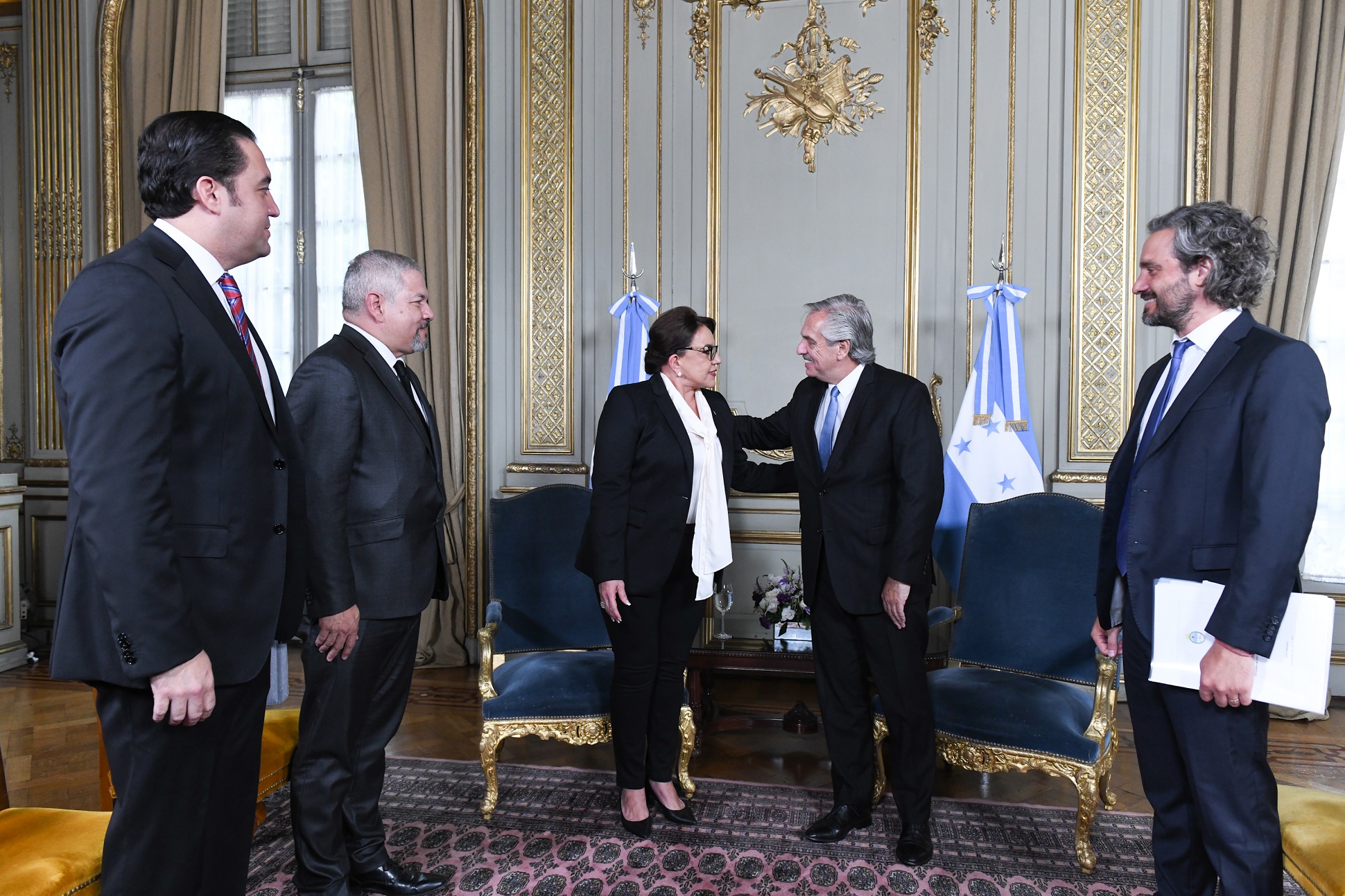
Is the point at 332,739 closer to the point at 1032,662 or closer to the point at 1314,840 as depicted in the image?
the point at 1314,840

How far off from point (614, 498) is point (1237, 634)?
5.42 feet

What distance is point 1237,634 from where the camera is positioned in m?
1.63

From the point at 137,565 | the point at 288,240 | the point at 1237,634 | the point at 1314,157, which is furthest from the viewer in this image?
the point at 288,240

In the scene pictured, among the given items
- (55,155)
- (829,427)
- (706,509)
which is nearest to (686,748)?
(706,509)

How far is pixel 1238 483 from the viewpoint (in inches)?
69.1

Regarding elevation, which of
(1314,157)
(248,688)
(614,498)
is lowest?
(248,688)

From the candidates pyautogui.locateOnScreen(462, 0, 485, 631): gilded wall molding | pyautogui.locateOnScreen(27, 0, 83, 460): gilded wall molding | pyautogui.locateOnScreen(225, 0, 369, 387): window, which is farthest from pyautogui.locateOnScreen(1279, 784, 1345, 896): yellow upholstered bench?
pyautogui.locateOnScreen(27, 0, 83, 460): gilded wall molding

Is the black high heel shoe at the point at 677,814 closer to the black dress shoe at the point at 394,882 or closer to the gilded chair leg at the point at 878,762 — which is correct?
the gilded chair leg at the point at 878,762

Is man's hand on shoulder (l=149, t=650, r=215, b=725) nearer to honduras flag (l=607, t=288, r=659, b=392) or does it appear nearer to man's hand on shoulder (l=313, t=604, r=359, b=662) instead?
→ man's hand on shoulder (l=313, t=604, r=359, b=662)

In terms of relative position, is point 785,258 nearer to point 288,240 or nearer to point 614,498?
point 614,498

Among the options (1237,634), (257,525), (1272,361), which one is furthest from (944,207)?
(257,525)

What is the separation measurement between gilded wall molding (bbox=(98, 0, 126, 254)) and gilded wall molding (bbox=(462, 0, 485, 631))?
7.00ft

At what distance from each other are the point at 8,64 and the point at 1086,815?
6932 mm

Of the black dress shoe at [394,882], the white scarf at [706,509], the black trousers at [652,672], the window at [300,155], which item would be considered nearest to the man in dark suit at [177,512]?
the black dress shoe at [394,882]
